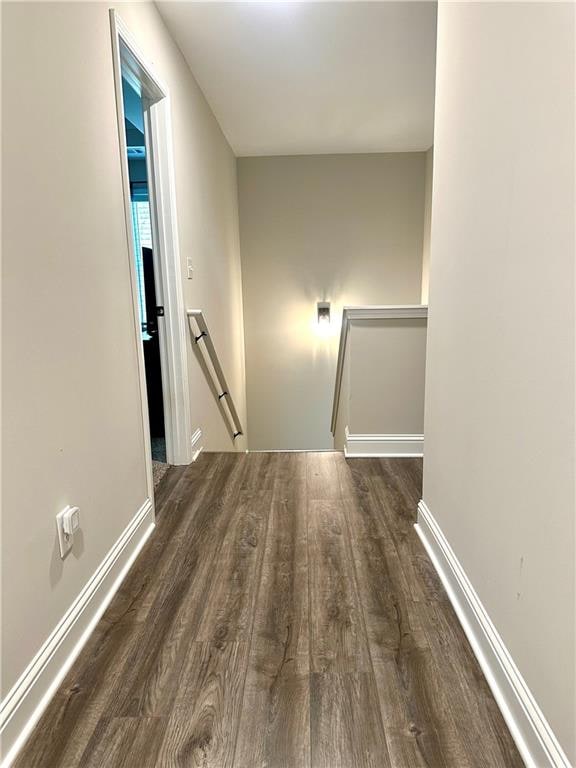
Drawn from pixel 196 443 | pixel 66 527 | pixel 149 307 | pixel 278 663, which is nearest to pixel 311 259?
pixel 149 307

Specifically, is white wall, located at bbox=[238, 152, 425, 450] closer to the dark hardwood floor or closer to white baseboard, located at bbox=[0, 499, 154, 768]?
the dark hardwood floor

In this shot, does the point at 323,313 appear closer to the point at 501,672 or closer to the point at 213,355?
the point at 213,355

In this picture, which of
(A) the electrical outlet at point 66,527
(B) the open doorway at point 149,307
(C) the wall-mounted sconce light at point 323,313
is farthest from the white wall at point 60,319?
(C) the wall-mounted sconce light at point 323,313

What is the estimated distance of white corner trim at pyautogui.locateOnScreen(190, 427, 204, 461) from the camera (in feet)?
10.0

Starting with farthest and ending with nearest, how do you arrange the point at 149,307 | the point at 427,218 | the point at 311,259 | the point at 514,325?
the point at 311,259 → the point at 427,218 → the point at 149,307 → the point at 514,325

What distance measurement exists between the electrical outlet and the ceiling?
2.58 m

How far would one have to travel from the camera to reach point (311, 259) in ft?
17.6

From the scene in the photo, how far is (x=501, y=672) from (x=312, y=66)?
3464mm

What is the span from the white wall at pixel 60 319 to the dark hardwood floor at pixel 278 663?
0.76 feet

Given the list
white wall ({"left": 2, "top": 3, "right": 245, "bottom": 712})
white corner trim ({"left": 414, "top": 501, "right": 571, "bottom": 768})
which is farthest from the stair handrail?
white corner trim ({"left": 414, "top": 501, "right": 571, "bottom": 768})

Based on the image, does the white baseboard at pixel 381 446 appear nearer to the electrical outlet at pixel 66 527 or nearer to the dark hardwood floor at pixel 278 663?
the dark hardwood floor at pixel 278 663

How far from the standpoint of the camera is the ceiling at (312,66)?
253 centimetres

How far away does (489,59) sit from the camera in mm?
1346

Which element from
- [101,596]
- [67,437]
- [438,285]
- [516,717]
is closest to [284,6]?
[438,285]
